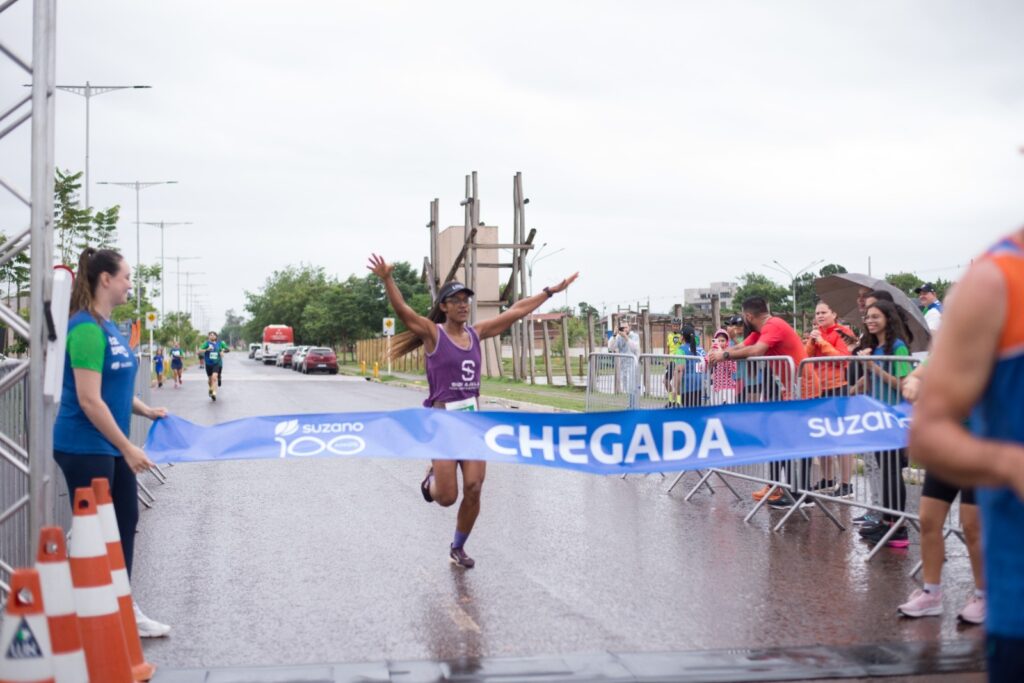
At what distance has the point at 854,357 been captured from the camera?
8734 mm

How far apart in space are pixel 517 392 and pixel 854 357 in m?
21.7

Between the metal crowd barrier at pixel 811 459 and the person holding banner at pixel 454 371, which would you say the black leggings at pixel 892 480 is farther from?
the person holding banner at pixel 454 371

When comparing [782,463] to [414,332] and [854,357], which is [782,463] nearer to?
[854,357]

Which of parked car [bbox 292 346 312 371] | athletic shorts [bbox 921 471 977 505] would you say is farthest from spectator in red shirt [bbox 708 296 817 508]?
parked car [bbox 292 346 312 371]

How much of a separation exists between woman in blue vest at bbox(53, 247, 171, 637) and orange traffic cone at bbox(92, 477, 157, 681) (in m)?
0.27

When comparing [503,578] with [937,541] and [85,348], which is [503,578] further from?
[85,348]

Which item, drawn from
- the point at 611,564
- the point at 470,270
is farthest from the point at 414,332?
the point at 470,270

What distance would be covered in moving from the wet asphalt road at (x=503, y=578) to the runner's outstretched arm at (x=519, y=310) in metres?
1.78

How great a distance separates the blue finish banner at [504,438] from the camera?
22.4 ft

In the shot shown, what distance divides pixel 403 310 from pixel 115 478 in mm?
2304

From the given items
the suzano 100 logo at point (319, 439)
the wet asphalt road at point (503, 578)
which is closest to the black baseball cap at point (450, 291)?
the suzano 100 logo at point (319, 439)

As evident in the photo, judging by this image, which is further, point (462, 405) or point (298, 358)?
point (298, 358)

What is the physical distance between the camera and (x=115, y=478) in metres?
5.72

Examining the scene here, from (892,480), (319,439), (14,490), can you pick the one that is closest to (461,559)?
(319,439)
